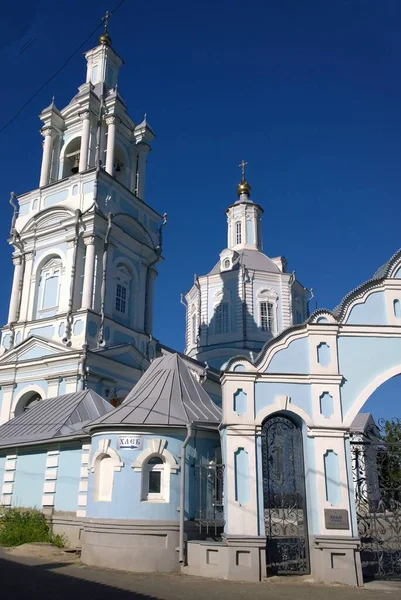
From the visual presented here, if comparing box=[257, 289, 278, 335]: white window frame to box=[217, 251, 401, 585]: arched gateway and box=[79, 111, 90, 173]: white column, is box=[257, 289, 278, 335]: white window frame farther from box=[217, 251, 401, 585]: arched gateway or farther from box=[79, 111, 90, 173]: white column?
box=[217, 251, 401, 585]: arched gateway

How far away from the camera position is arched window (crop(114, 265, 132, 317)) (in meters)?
26.1

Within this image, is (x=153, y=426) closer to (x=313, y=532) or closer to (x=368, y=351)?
(x=313, y=532)

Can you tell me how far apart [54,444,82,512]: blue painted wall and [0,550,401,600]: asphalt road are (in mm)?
2984

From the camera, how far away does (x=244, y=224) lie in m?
40.4

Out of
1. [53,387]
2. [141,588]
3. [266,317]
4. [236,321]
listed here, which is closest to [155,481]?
[141,588]

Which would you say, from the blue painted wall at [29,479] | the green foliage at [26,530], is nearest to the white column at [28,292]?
the blue painted wall at [29,479]

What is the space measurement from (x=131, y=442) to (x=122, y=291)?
14957 mm

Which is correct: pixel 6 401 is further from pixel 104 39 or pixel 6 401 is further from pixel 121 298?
pixel 104 39

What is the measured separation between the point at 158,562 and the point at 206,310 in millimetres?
26237

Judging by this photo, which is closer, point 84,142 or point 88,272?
point 88,272

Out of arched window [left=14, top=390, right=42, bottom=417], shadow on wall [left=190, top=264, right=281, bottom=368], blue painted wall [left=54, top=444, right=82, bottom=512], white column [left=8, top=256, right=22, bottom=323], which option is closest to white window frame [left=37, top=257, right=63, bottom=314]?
white column [left=8, top=256, right=22, bottom=323]

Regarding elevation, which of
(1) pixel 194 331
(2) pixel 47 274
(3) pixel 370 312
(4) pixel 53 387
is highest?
(1) pixel 194 331

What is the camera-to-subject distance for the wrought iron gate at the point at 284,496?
1090cm

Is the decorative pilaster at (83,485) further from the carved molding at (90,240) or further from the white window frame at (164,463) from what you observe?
the carved molding at (90,240)
